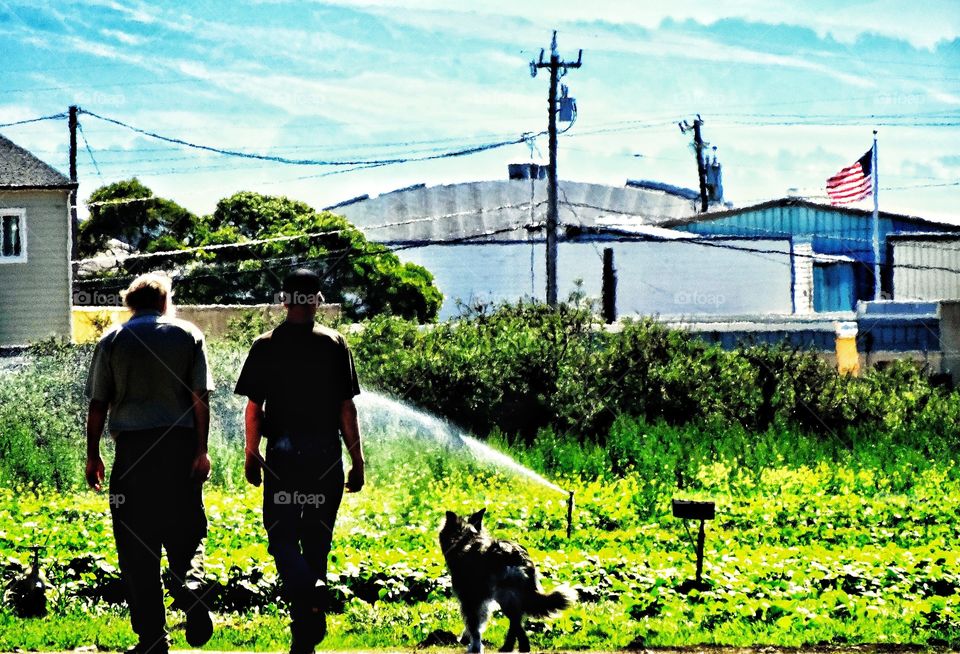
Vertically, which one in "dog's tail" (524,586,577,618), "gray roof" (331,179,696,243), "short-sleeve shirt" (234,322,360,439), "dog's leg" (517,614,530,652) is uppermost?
"gray roof" (331,179,696,243)

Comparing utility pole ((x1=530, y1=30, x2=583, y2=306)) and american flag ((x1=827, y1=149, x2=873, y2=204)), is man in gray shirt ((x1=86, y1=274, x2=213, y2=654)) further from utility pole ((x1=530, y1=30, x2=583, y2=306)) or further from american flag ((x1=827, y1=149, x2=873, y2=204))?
american flag ((x1=827, y1=149, x2=873, y2=204))

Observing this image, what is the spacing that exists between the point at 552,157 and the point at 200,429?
33.6 meters

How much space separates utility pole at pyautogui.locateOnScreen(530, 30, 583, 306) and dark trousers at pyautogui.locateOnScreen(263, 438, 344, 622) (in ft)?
101

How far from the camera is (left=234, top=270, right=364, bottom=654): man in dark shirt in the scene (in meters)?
8.27

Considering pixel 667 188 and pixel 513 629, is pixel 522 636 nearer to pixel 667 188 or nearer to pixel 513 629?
pixel 513 629

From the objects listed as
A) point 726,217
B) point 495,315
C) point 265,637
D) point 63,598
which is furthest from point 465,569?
point 726,217

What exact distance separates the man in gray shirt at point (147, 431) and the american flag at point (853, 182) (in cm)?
4164

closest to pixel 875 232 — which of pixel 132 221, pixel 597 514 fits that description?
pixel 132 221

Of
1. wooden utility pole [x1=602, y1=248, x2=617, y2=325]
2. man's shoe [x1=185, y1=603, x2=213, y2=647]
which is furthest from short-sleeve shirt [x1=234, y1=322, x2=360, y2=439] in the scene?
wooden utility pole [x1=602, y1=248, x2=617, y2=325]

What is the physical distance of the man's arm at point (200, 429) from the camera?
8180 mm

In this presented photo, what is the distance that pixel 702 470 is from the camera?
1925 centimetres

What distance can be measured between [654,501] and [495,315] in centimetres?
1144

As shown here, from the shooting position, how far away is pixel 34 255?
38844mm

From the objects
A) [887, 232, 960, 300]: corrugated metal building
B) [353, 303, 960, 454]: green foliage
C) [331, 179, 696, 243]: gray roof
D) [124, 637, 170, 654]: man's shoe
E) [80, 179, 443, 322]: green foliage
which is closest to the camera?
[124, 637, 170, 654]: man's shoe
